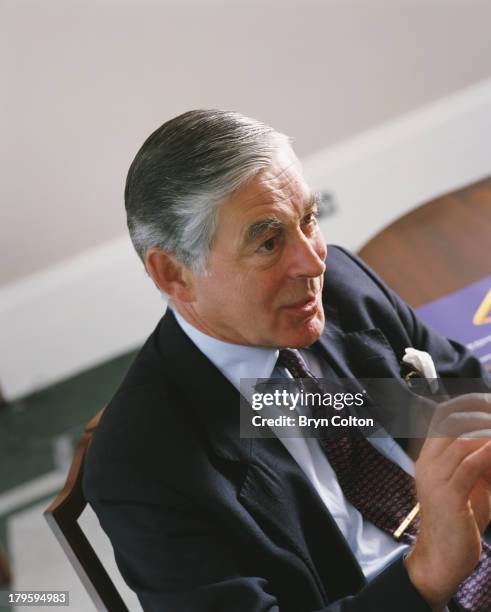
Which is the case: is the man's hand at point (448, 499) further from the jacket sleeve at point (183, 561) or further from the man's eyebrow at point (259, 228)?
the man's eyebrow at point (259, 228)

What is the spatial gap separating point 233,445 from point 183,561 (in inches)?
8.1

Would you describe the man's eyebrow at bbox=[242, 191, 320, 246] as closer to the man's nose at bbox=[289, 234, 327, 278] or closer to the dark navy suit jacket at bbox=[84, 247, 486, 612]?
the man's nose at bbox=[289, 234, 327, 278]

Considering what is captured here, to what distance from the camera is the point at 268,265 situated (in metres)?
1.28

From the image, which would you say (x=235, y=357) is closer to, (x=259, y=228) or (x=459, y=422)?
(x=259, y=228)

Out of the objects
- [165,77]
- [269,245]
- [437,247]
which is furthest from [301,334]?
[165,77]

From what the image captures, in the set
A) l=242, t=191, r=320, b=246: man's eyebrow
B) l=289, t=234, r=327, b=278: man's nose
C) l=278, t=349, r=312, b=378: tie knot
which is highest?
l=242, t=191, r=320, b=246: man's eyebrow

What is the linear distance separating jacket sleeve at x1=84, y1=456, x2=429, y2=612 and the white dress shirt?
0.15 metres

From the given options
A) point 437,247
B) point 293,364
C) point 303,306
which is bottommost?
point 437,247

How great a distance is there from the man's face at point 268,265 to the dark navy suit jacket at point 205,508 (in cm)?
12

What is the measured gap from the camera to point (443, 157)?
384 cm

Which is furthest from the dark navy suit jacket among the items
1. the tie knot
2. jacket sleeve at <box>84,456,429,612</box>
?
the tie knot

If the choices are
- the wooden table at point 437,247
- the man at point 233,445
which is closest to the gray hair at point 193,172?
the man at point 233,445

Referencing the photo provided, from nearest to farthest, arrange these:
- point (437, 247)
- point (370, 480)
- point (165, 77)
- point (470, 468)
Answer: point (470, 468)
point (370, 480)
point (437, 247)
point (165, 77)

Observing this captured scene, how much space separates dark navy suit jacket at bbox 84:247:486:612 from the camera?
121 cm
